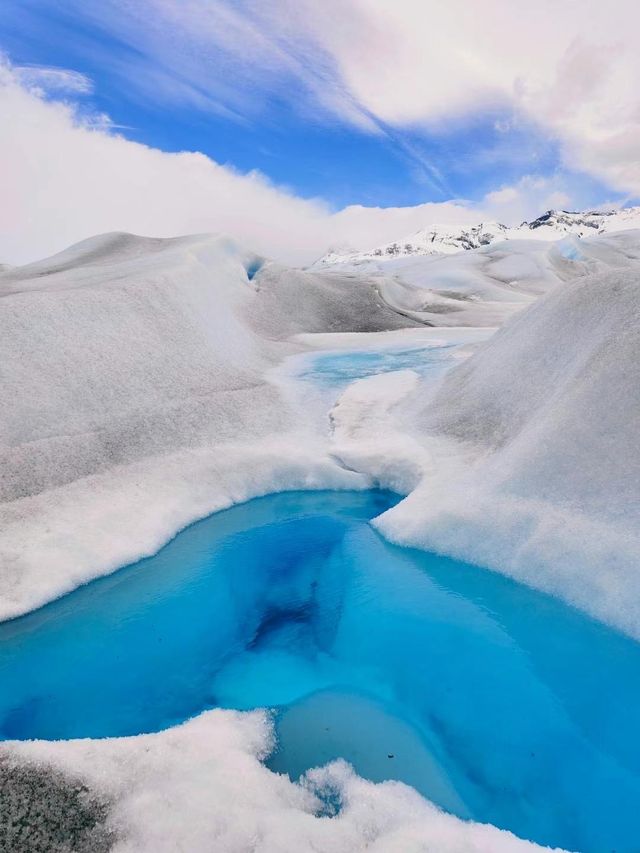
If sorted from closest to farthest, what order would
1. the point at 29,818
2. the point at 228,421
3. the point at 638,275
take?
the point at 29,818, the point at 638,275, the point at 228,421

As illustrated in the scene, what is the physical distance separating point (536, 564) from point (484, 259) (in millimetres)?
39427

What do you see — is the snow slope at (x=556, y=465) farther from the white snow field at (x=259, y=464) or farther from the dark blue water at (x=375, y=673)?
the dark blue water at (x=375, y=673)

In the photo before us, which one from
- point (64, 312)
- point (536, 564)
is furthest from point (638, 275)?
point (64, 312)

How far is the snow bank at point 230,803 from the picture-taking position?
3.20 m

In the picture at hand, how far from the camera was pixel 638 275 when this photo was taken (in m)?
7.91

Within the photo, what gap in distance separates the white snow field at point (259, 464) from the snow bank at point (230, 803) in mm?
14

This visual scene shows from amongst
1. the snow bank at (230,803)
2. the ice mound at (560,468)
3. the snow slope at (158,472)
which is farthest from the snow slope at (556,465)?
the snow bank at (230,803)

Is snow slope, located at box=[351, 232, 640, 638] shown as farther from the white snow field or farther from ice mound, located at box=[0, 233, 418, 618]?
ice mound, located at box=[0, 233, 418, 618]

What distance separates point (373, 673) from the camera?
5.06 meters

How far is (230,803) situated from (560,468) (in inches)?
191

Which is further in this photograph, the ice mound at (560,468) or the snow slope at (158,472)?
the ice mound at (560,468)

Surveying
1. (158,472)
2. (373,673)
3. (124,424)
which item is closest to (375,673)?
(373,673)

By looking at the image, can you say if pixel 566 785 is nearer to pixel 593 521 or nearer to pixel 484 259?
pixel 593 521

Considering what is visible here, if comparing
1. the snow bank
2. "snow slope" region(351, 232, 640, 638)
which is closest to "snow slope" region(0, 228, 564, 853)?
the snow bank
